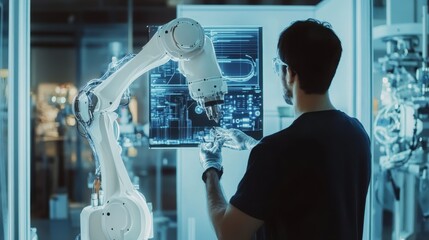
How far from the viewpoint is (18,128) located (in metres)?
2.02

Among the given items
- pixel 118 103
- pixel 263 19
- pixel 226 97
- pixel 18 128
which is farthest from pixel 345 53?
pixel 18 128

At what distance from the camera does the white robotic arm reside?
169 centimetres

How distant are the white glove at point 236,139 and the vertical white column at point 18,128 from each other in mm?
807

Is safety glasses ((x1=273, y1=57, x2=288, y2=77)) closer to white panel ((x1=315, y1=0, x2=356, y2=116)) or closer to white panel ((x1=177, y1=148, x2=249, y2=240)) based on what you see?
white panel ((x1=315, y1=0, x2=356, y2=116))

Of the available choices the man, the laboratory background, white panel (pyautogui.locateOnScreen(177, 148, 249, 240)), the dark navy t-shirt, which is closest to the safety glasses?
the man

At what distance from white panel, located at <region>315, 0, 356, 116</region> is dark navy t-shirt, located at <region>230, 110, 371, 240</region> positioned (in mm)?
767

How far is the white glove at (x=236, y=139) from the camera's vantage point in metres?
1.88

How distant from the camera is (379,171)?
13.9ft

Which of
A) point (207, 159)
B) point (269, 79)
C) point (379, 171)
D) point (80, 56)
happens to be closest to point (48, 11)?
point (80, 56)

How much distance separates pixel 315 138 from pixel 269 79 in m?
1.06

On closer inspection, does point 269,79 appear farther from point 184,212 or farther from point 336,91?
point 184,212

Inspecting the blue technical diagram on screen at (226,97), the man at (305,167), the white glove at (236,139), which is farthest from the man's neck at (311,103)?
the blue technical diagram on screen at (226,97)

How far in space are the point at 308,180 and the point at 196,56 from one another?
591 mm

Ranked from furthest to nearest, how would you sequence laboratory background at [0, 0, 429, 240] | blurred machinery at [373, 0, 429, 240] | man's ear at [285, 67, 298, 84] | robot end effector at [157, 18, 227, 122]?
blurred machinery at [373, 0, 429, 240], laboratory background at [0, 0, 429, 240], robot end effector at [157, 18, 227, 122], man's ear at [285, 67, 298, 84]
